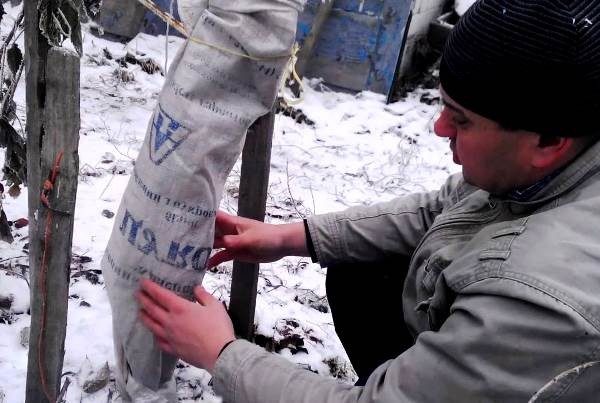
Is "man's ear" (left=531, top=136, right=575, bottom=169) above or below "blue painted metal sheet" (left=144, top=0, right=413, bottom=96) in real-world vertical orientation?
above

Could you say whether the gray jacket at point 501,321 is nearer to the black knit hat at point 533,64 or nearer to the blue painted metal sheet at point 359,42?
the black knit hat at point 533,64

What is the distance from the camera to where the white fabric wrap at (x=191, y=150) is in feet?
4.12

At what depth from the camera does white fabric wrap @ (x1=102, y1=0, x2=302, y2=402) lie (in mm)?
1256

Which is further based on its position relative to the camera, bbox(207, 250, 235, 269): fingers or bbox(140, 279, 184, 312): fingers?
bbox(207, 250, 235, 269): fingers

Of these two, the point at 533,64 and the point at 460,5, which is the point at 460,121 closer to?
the point at 533,64

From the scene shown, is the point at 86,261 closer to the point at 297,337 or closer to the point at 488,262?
the point at 297,337

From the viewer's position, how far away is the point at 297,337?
2.34 metres

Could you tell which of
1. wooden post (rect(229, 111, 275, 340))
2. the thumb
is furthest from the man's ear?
the thumb

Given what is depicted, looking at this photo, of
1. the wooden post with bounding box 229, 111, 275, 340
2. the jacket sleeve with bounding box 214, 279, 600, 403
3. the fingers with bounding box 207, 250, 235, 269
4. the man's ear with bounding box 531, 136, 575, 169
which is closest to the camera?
the jacket sleeve with bounding box 214, 279, 600, 403

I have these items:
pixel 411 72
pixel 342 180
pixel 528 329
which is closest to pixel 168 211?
pixel 528 329

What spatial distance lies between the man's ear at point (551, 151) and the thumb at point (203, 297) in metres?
0.79

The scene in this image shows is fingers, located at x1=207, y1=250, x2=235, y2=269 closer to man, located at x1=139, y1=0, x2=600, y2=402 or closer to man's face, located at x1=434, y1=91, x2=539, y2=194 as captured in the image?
man, located at x1=139, y1=0, x2=600, y2=402

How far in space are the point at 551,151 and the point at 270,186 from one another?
2.47 metres

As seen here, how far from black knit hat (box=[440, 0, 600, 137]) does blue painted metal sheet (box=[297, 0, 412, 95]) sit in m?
4.02
